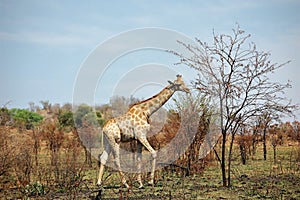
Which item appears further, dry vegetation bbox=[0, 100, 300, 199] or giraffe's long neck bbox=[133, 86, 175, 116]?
giraffe's long neck bbox=[133, 86, 175, 116]

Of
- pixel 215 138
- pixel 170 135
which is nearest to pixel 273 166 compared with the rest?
pixel 215 138

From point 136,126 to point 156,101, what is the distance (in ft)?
3.33

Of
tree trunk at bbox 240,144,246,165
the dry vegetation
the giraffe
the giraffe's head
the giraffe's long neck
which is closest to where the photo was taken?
the dry vegetation

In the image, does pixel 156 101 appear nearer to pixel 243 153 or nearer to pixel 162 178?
pixel 162 178

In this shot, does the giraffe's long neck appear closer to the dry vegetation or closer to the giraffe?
the giraffe

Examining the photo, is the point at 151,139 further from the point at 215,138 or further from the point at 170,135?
the point at 215,138

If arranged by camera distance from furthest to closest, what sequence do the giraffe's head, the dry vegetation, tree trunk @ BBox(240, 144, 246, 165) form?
tree trunk @ BBox(240, 144, 246, 165) < the giraffe's head < the dry vegetation

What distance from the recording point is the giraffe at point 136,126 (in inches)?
446

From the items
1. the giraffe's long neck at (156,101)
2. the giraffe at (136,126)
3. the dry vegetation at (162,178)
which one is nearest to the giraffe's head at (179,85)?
the giraffe at (136,126)

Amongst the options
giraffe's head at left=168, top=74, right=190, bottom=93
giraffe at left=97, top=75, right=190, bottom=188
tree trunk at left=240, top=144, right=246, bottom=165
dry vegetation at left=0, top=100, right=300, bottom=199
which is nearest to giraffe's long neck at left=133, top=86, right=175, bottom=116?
giraffe at left=97, top=75, right=190, bottom=188

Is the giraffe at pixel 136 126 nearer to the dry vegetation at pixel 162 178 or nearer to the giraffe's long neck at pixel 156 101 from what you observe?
the giraffe's long neck at pixel 156 101

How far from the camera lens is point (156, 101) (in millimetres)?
11930

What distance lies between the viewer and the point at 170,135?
14.0 meters

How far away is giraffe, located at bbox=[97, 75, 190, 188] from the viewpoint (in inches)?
446
